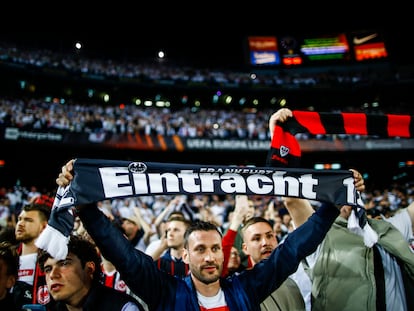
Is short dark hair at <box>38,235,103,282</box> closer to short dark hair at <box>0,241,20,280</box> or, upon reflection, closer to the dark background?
short dark hair at <box>0,241,20,280</box>

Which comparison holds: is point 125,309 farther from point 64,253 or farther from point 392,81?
point 392,81

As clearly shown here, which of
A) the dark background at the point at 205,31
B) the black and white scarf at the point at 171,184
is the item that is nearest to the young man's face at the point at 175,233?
the black and white scarf at the point at 171,184

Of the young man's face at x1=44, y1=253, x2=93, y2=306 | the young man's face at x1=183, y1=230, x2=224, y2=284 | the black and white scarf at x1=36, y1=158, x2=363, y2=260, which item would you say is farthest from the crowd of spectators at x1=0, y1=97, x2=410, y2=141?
the young man's face at x1=183, y1=230, x2=224, y2=284

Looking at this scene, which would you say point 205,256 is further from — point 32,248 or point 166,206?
point 166,206

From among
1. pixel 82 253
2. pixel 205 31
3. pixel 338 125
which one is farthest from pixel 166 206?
pixel 205 31

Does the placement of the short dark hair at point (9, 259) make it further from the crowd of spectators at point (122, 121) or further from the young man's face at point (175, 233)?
the crowd of spectators at point (122, 121)

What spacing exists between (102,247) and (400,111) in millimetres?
29857

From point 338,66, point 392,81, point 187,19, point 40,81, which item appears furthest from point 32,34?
point 392,81

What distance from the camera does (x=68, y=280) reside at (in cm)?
217

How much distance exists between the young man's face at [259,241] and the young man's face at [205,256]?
728 millimetres

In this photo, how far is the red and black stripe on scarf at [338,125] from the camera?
2.95m

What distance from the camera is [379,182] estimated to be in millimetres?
28531

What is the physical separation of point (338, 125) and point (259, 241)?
131 centimetres

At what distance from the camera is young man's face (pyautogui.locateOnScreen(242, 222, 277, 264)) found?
2926 millimetres
